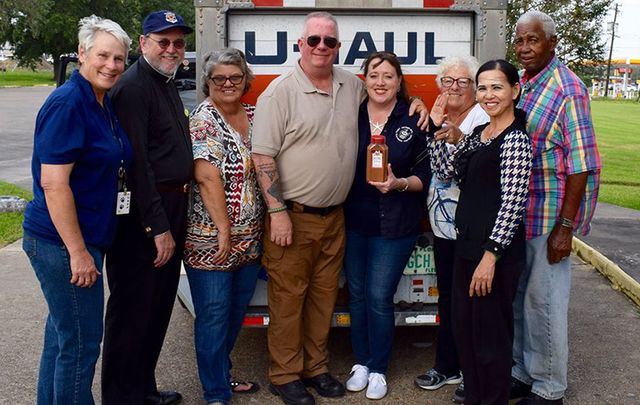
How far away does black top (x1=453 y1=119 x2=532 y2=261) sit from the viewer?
3564 millimetres

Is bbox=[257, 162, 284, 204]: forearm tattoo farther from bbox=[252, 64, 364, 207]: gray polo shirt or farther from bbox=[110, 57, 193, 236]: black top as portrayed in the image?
bbox=[110, 57, 193, 236]: black top

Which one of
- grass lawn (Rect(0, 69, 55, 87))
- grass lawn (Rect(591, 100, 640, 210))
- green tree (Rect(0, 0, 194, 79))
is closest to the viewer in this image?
grass lawn (Rect(591, 100, 640, 210))

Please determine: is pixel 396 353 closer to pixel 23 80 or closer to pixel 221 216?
pixel 221 216

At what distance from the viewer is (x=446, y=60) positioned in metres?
4.20

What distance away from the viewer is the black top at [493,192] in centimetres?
356

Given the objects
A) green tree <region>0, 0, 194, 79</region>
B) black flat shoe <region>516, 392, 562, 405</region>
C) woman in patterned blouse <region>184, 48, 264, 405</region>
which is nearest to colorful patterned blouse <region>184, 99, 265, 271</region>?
woman in patterned blouse <region>184, 48, 264, 405</region>

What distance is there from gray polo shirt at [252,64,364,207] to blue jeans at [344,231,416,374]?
41cm

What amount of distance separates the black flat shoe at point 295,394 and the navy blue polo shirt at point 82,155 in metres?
1.51

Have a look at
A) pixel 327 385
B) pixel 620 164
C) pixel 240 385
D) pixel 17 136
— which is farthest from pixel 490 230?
pixel 17 136

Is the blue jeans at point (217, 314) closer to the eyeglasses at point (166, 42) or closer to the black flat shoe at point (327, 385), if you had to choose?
the black flat shoe at point (327, 385)

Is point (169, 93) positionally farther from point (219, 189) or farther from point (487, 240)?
point (487, 240)

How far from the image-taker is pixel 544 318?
4117mm

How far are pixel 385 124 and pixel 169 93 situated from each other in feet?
4.03

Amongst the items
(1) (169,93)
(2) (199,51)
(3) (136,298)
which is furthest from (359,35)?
(3) (136,298)
